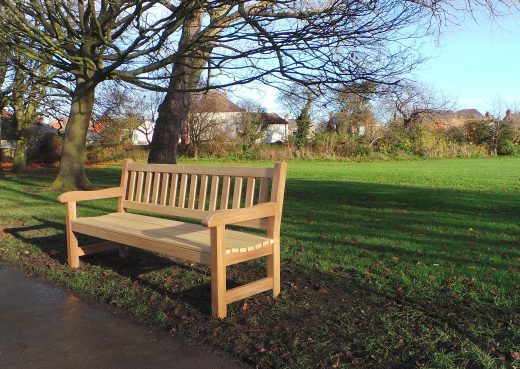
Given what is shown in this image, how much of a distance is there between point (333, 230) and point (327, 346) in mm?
3991

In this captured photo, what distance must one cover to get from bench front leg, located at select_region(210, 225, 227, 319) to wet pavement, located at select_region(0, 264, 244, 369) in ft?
1.41

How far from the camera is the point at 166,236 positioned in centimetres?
420

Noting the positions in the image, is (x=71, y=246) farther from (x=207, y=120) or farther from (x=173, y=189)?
(x=207, y=120)

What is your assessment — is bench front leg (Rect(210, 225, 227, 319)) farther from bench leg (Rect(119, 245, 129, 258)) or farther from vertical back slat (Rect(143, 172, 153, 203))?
bench leg (Rect(119, 245, 129, 258))

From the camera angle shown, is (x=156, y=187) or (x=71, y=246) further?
(x=156, y=187)

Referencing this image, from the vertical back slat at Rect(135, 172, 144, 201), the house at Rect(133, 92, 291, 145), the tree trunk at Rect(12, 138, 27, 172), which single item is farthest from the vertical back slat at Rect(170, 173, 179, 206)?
the house at Rect(133, 92, 291, 145)

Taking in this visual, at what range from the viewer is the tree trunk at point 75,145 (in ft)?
40.1

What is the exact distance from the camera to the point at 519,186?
47.4 ft

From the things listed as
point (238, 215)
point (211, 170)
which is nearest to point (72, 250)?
point (211, 170)

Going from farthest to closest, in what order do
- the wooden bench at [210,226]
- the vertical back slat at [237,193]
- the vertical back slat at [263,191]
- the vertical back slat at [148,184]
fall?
1. the vertical back slat at [148,184]
2. the vertical back slat at [237,193]
3. the vertical back slat at [263,191]
4. the wooden bench at [210,226]

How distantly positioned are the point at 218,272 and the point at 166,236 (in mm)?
840

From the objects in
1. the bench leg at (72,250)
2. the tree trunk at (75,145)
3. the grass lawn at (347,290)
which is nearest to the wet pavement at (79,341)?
the grass lawn at (347,290)

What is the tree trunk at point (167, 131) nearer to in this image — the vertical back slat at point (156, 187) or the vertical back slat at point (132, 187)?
the vertical back slat at point (132, 187)

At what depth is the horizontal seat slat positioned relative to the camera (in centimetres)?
423
